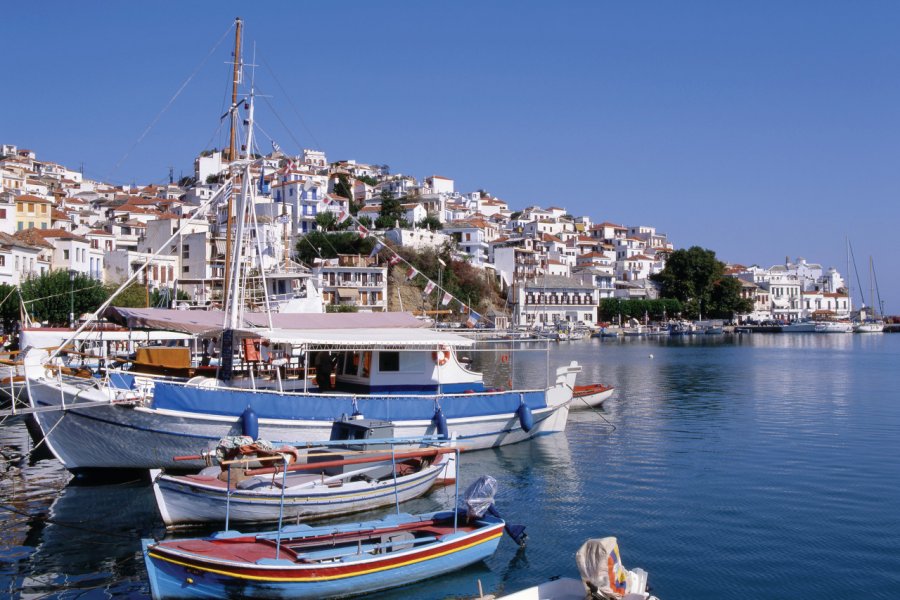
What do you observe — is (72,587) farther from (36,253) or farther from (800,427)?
(36,253)

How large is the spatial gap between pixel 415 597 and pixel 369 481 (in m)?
4.07

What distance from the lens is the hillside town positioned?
56.4 m

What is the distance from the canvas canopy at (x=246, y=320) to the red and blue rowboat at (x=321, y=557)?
32.9ft

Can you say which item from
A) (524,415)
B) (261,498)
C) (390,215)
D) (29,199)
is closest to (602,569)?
(261,498)

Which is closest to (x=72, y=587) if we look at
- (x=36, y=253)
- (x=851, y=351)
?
(x=36, y=253)

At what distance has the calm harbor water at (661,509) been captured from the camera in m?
12.8

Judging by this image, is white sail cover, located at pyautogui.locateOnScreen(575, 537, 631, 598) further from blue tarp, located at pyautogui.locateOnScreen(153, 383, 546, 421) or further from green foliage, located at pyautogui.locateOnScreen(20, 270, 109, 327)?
green foliage, located at pyautogui.locateOnScreen(20, 270, 109, 327)

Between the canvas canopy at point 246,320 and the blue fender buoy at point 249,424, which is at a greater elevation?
the canvas canopy at point 246,320

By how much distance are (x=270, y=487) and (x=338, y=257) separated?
64.0 m

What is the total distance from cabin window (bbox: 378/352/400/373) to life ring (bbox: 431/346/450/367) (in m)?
1.07

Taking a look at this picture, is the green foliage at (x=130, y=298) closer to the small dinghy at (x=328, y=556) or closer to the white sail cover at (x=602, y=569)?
the small dinghy at (x=328, y=556)

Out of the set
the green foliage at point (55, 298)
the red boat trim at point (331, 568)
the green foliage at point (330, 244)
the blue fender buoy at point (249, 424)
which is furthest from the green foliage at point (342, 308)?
the red boat trim at point (331, 568)

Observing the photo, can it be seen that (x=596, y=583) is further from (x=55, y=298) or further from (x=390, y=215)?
(x=390, y=215)

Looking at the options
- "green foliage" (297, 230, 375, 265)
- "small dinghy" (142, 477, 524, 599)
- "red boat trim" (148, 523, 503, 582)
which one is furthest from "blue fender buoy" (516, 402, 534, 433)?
"green foliage" (297, 230, 375, 265)
